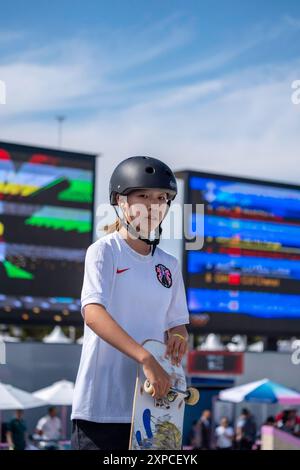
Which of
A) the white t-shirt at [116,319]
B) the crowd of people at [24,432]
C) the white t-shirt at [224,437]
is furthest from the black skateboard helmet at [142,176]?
the white t-shirt at [224,437]

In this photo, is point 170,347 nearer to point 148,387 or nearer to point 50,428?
point 148,387

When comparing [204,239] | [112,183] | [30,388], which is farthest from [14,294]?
[112,183]

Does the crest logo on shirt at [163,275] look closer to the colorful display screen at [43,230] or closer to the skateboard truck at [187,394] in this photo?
the skateboard truck at [187,394]

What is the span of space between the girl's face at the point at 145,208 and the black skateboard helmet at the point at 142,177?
0.08ft

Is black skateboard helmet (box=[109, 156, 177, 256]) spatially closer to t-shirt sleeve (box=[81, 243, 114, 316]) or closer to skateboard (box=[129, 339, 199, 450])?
t-shirt sleeve (box=[81, 243, 114, 316])

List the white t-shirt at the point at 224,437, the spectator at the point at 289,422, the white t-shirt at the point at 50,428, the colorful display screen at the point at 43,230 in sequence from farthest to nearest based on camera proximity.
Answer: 1. the colorful display screen at the point at 43,230
2. the white t-shirt at the point at 224,437
3. the white t-shirt at the point at 50,428
4. the spectator at the point at 289,422

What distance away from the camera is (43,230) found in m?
20.1

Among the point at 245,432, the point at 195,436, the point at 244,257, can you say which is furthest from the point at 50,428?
the point at 244,257

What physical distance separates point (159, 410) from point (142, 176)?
0.84 meters

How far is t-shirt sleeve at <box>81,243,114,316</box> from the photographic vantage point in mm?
3219

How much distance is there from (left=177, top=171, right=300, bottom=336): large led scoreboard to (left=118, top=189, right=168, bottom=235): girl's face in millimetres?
17719

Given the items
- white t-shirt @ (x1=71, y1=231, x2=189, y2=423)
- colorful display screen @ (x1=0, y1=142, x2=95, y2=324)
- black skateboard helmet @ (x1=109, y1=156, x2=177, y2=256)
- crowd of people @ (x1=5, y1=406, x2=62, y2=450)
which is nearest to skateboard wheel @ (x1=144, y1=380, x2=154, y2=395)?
white t-shirt @ (x1=71, y1=231, x2=189, y2=423)

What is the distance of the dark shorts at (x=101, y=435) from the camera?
129 inches

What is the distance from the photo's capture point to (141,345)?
317 centimetres
